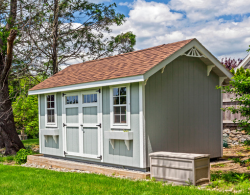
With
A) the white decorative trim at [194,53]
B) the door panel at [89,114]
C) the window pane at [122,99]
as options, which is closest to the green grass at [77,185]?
the door panel at [89,114]

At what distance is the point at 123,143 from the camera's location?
8.21 metres

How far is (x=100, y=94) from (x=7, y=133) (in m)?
6.96

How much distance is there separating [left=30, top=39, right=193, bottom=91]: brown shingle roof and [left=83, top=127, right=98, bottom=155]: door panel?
151 cm

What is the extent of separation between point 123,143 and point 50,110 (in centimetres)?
405

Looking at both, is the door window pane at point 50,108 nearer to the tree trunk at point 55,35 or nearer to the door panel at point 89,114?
the door panel at point 89,114

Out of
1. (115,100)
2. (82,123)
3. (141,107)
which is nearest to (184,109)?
(141,107)

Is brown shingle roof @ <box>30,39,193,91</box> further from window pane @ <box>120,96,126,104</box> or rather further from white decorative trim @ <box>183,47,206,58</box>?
window pane @ <box>120,96,126,104</box>

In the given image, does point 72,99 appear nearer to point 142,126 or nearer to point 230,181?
point 142,126

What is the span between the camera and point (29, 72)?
49.5ft

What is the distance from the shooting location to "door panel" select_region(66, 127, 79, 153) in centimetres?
988

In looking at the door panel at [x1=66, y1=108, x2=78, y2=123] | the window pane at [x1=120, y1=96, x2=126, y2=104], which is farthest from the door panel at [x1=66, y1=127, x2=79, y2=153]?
the window pane at [x1=120, y1=96, x2=126, y2=104]

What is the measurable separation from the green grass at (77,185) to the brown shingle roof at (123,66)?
2.64 metres

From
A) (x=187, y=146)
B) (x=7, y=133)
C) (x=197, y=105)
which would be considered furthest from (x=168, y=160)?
(x=7, y=133)

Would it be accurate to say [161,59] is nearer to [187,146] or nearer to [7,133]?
[187,146]
